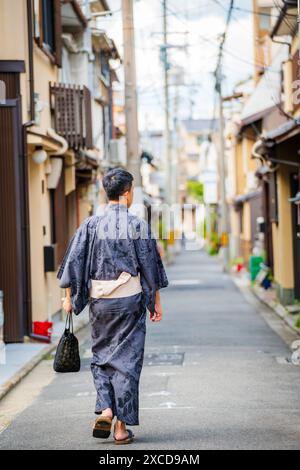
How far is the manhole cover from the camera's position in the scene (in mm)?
13730

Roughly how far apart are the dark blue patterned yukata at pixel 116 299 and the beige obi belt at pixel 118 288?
3cm

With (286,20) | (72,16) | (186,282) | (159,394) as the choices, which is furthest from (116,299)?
(186,282)

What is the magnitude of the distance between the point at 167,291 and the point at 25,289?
1513cm

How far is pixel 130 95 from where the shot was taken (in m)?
21.6

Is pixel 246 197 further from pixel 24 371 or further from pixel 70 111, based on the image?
pixel 24 371

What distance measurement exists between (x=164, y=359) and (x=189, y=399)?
143 inches

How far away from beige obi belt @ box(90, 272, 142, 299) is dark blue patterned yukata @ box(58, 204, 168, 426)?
0.11 ft

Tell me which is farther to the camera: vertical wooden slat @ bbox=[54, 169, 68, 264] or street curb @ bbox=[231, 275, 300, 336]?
vertical wooden slat @ bbox=[54, 169, 68, 264]

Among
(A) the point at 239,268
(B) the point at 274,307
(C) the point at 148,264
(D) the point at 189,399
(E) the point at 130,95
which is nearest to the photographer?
(C) the point at 148,264

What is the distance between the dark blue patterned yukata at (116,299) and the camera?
850cm

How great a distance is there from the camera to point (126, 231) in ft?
28.4

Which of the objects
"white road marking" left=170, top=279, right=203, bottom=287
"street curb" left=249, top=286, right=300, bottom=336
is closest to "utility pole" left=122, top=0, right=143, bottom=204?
"street curb" left=249, top=286, right=300, bottom=336

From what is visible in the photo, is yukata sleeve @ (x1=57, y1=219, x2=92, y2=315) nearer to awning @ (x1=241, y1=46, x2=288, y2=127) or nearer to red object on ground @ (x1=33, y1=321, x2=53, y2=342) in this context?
red object on ground @ (x1=33, y1=321, x2=53, y2=342)

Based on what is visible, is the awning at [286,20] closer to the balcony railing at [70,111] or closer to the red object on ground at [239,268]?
the balcony railing at [70,111]
